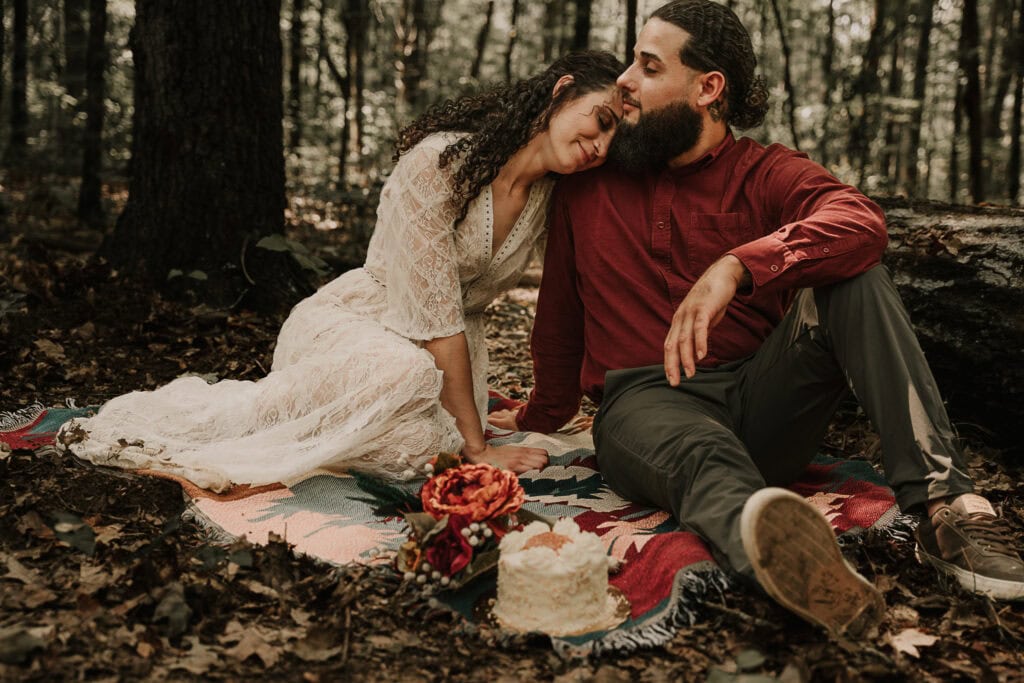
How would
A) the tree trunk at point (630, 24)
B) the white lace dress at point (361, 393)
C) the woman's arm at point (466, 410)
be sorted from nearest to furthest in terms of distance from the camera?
1. the white lace dress at point (361, 393)
2. the woman's arm at point (466, 410)
3. the tree trunk at point (630, 24)

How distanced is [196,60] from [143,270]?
4.22ft

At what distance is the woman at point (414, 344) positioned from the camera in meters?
3.13

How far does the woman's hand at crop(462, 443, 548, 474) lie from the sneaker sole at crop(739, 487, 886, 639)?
56.8 inches

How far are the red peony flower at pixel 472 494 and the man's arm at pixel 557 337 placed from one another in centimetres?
125

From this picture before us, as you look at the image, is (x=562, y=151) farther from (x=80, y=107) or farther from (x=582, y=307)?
(x=80, y=107)

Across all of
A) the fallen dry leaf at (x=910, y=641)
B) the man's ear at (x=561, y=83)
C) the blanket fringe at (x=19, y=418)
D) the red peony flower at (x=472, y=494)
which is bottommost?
the fallen dry leaf at (x=910, y=641)

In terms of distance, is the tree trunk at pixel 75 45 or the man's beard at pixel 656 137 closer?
the man's beard at pixel 656 137

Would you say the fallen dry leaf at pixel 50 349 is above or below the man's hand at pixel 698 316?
below

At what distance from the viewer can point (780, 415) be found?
2.86m

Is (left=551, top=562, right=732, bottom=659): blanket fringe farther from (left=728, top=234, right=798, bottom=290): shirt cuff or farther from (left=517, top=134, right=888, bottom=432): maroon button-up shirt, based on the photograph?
(left=517, top=134, right=888, bottom=432): maroon button-up shirt

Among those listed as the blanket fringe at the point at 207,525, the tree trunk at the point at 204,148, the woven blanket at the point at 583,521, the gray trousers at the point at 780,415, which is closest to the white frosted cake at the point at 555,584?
the woven blanket at the point at 583,521

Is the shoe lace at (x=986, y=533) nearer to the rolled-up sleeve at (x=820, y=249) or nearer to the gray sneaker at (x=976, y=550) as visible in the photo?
the gray sneaker at (x=976, y=550)

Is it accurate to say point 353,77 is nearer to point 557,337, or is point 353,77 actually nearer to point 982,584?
point 557,337

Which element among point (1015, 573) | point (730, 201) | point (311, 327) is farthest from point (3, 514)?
point (1015, 573)
